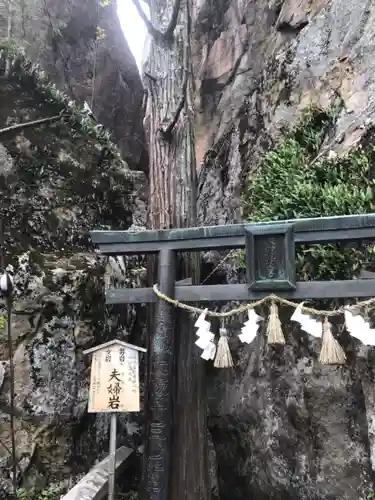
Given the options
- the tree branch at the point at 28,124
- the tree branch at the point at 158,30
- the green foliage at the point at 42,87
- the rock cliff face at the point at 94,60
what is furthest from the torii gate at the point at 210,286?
the rock cliff face at the point at 94,60

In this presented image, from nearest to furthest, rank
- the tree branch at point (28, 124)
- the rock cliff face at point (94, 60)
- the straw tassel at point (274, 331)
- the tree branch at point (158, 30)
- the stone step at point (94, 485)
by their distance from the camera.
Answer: the straw tassel at point (274, 331) < the stone step at point (94, 485) < the tree branch at point (158, 30) < the tree branch at point (28, 124) < the rock cliff face at point (94, 60)

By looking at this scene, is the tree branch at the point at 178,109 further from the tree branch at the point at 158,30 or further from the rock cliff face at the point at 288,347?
the rock cliff face at the point at 288,347

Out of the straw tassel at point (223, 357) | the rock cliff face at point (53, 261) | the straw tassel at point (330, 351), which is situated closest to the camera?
the straw tassel at point (330, 351)

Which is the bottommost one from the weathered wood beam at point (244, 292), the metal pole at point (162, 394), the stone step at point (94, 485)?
the stone step at point (94, 485)

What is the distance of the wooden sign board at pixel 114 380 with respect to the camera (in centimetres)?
319

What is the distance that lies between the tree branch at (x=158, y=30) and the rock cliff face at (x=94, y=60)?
7944mm

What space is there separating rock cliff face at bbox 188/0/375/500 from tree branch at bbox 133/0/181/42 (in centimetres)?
250

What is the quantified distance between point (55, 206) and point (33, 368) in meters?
2.21

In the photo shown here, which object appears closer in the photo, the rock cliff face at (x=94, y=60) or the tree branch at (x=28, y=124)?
the tree branch at (x=28, y=124)

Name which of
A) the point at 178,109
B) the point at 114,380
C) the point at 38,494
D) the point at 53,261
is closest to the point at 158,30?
the point at 178,109

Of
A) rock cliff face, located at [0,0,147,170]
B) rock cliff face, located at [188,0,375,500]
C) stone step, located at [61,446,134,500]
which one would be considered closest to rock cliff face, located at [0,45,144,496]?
stone step, located at [61,446,134,500]

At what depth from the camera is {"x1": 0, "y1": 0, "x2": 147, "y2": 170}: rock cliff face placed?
38.6ft

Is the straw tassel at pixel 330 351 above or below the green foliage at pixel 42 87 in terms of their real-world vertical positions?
below

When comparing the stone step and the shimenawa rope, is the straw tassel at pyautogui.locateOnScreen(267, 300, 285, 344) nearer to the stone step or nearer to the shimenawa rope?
the shimenawa rope
